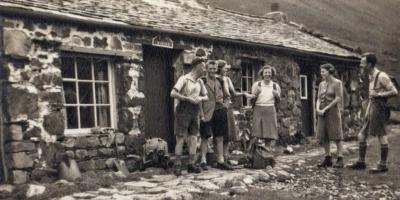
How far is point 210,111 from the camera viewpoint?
7.69 metres

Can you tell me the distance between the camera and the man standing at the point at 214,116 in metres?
7.68

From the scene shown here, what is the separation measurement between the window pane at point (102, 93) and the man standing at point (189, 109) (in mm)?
1769

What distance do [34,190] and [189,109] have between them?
2608 millimetres

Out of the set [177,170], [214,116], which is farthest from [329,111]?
[177,170]

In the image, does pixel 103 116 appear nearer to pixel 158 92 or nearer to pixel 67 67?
pixel 67 67

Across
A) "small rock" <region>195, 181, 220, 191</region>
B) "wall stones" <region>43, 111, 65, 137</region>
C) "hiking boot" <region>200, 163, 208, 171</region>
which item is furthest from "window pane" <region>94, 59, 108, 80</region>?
"small rock" <region>195, 181, 220, 191</region>

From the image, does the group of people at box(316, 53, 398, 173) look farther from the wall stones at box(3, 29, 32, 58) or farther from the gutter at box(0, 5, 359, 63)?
the wall stones at box(3, 29, 32, 58)

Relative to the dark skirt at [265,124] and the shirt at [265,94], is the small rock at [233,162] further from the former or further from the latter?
the shirt at [265,94]

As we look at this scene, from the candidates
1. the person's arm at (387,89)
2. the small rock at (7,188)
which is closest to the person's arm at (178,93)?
the small rock at (7,188)

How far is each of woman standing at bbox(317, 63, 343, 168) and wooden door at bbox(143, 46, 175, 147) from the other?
324cm

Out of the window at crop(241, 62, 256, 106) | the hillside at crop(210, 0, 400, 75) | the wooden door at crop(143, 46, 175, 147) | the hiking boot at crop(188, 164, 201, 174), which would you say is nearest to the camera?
the hiking boot at crop(188, 164, 201, 174)

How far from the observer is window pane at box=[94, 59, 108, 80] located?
326 inches

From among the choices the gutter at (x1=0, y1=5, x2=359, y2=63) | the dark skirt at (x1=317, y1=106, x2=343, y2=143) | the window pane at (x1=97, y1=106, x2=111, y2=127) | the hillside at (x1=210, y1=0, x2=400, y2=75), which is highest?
the hillside at (x1=210, y1=0, x2=400, y2=75)

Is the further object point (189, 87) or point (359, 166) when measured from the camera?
point (359, 166)
